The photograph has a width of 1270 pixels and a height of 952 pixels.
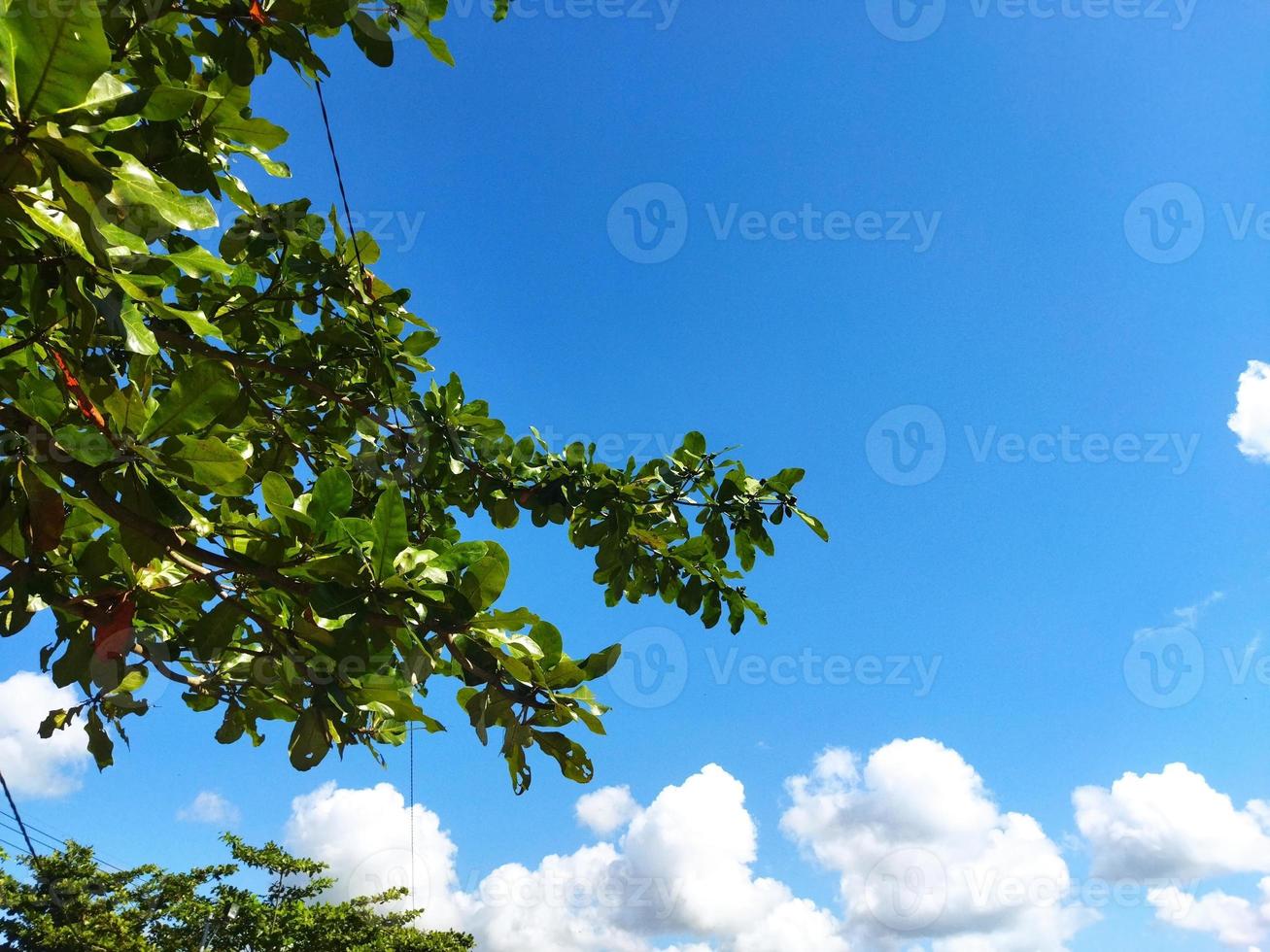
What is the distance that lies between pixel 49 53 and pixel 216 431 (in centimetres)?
95

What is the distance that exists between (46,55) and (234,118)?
133cm

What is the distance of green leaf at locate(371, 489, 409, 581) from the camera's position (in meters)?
1.58

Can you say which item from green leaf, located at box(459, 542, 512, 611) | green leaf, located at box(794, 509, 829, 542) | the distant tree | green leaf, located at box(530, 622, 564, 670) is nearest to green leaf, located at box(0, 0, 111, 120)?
green leaf, located at box(459, 542, 512, 611)

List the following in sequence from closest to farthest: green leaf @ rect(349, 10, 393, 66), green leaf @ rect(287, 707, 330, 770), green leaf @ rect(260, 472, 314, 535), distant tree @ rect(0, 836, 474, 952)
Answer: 1. green leaf @ rect(260, 472, 314, 535)
2. green leaf @ rect(287, 707, 330, 770)
3. green leaf @ rect(349, 10, 393, 66)
4. distant tree @ rect(0, 836, 474, 952)

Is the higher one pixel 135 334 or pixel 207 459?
pixel 135 334

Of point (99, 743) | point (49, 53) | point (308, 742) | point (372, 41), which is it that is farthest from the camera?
point (99, 743)

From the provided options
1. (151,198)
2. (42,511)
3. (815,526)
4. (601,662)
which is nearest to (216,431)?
(42,511)

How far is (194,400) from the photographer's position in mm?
1513

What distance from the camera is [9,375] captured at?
65.9 inches

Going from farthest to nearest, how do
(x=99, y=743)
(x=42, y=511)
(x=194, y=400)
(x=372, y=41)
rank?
(x=99, y=743), (x=372, y=41), (x=42, y=511), (x=194, y=400)

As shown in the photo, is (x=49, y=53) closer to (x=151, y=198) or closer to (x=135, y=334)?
(x=151, y=198)

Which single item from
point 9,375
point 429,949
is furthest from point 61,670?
point 429,949

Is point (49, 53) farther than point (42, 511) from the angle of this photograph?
No

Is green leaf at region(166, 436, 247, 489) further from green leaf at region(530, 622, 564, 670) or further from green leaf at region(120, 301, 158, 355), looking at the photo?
green leaf at region(530, 622, 564, 670)
